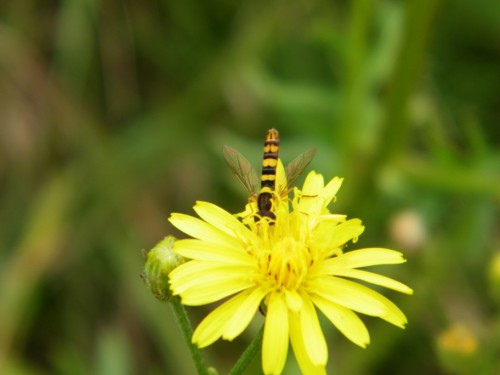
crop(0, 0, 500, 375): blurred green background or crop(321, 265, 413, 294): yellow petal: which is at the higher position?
crop(0, 0, 500, 375): blurred green background

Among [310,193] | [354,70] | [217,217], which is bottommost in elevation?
[217,217]

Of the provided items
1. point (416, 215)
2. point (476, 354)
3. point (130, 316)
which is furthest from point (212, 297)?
point (130, 316)

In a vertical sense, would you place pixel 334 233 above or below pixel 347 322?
above

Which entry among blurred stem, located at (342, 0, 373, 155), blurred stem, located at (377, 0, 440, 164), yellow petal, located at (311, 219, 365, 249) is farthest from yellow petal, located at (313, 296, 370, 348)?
blurred stem, located at (342, 0, 373, 155)

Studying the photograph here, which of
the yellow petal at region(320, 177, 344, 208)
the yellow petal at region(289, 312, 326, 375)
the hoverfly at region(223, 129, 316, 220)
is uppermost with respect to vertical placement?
the hoverfly at region(223, 129, 316, 220)

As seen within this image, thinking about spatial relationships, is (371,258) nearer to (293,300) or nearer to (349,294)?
(349,294)

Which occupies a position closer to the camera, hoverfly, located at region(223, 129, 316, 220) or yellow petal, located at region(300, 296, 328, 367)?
yellow petal, located at region(300, 296, 328, 367)

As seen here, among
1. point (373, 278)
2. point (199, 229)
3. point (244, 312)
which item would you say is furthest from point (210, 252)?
point (373, 278)

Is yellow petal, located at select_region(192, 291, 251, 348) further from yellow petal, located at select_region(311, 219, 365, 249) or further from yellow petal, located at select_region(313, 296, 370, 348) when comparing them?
yellow petal, located at select_region(311, 219, 365, 249)
